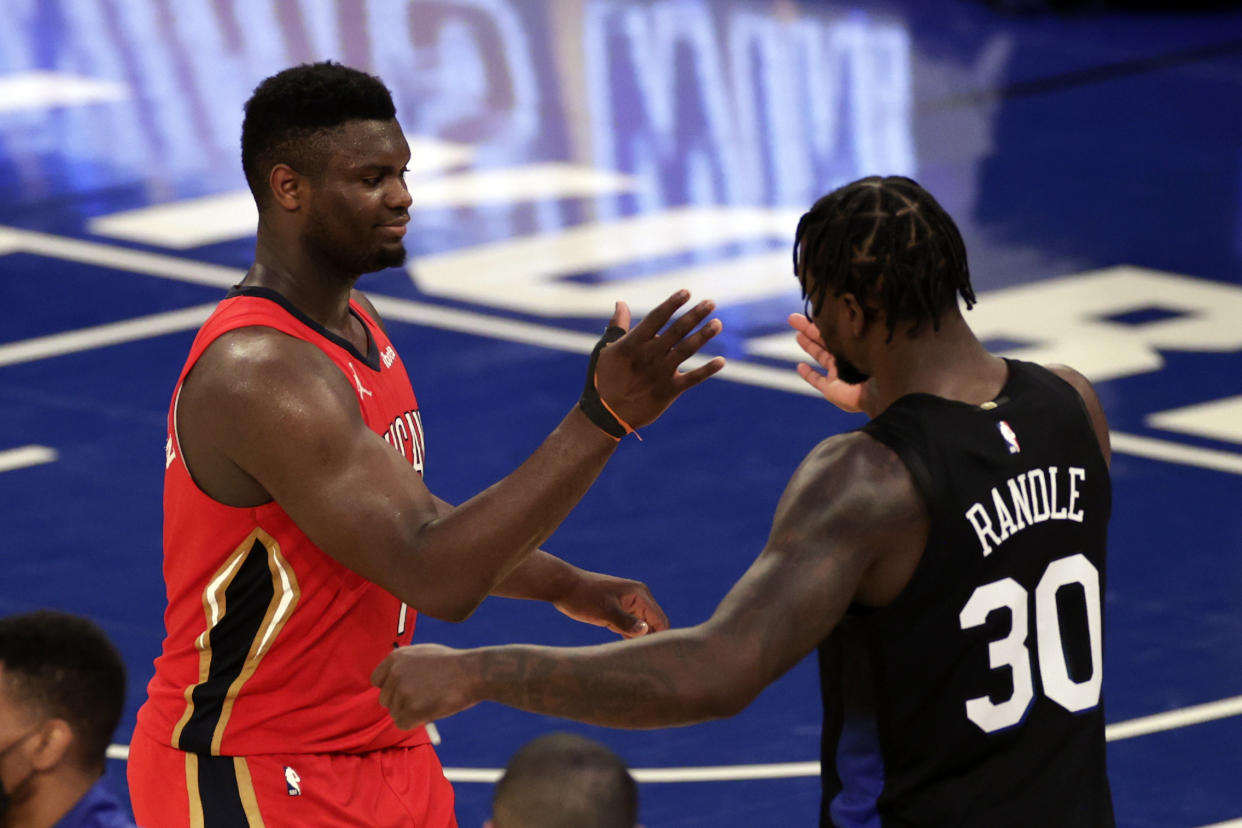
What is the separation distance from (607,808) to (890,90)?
13.0 m

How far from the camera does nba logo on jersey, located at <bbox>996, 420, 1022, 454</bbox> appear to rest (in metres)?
3.51

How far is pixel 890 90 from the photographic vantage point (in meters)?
15.9

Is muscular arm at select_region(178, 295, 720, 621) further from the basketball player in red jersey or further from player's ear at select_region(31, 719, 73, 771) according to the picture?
player's ear at select_region(31, 719, 73, 771)

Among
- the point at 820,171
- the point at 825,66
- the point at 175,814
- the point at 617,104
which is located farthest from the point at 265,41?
the point at 175,814

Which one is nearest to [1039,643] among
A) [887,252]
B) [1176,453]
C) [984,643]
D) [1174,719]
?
[984,643]

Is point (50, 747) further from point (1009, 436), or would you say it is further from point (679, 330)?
point (1009, 436)

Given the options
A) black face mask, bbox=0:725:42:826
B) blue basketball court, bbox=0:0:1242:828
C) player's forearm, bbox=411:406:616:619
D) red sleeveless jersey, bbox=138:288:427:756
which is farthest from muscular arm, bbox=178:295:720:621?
blue basketball court, bbox=0:0:1242:828

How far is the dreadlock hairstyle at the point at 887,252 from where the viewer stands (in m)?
3.54

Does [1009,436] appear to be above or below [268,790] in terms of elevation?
above

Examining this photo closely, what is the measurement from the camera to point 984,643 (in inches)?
137

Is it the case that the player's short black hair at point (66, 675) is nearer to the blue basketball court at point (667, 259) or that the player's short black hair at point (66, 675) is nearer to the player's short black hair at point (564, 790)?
the player's short black hair at point (564, 790)

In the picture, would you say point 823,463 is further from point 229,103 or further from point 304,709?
point 229,103

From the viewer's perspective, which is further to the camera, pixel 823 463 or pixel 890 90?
pixel 890 90

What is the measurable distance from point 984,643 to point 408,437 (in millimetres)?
1519
